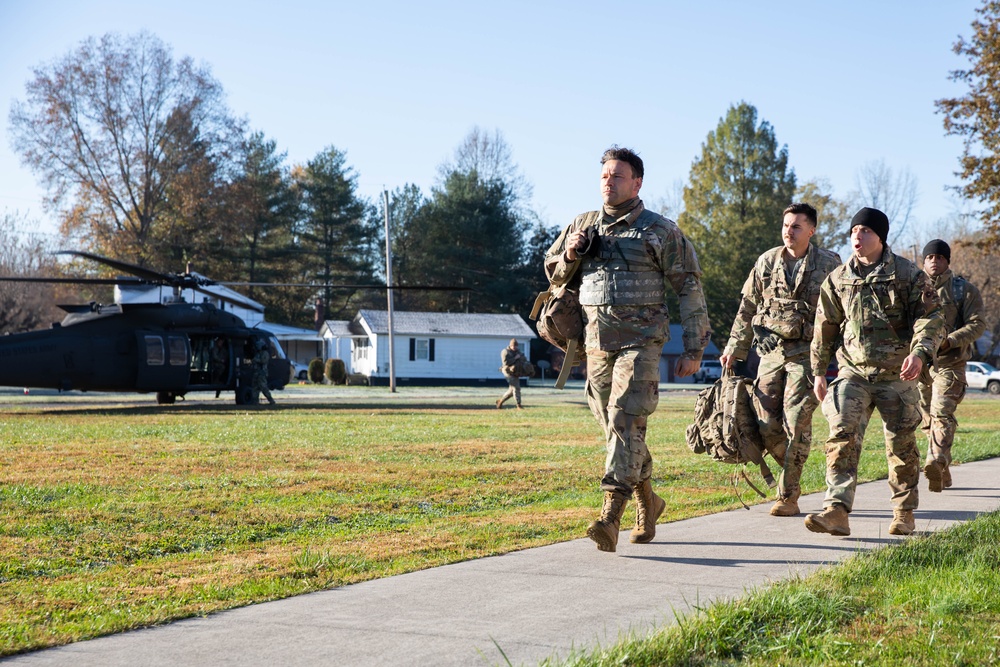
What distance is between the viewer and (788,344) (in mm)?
8195

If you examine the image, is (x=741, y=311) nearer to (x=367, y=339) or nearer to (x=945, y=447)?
(x=945, y=447)

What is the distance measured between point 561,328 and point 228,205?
57371 mm

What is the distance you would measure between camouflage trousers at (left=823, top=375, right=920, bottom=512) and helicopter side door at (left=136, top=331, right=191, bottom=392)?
784 inches

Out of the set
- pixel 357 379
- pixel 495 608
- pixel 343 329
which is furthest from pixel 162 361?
pixel 343 329

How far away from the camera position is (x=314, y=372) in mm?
56688

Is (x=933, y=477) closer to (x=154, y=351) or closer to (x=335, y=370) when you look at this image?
(x=154, y=351)

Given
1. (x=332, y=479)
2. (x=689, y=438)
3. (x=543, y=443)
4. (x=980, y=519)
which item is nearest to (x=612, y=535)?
(x=689, y=438)

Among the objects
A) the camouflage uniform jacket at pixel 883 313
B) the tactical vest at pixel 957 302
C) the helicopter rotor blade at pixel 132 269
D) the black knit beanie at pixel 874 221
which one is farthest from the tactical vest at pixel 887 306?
the helicopter rotor blade at pixel 132 269

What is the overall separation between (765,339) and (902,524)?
5.97 ft

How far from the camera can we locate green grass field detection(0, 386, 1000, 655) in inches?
209

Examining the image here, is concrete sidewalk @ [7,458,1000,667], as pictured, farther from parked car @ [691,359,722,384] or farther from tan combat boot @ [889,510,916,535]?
parked car @ [691,359,722,384]

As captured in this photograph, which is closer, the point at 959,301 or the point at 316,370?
the point at 959,301

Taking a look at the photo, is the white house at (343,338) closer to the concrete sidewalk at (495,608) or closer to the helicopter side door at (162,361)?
the helicopter side door at (162,361)

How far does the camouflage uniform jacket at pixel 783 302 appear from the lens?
813 centimetres
